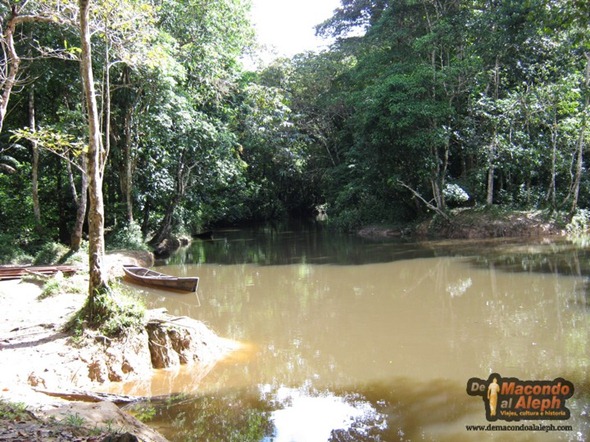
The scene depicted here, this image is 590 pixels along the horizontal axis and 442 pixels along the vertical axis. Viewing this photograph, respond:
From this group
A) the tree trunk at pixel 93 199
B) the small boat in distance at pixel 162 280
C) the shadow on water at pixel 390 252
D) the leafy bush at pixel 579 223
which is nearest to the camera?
the tree trunk at pixel 93 199

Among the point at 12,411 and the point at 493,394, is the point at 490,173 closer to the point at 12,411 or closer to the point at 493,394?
the point at 493,394

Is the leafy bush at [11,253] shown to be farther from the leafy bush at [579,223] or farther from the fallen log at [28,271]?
the leafy bush at [579,223]

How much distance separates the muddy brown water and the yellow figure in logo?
0.15 meters

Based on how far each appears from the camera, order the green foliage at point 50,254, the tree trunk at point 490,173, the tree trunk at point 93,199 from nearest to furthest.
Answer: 1. the tree trunk at point 93,199
2. the green foliage at point 50,254
3. the tree trunk at point 490,173

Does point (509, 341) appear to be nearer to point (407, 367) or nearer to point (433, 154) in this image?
point (407, 367)

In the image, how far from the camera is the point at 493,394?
5652 mm

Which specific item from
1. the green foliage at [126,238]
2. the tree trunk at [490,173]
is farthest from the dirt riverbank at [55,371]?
the tree trunk at [490,173]

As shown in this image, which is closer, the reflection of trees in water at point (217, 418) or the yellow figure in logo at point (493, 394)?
the reflection of trees in water at point (217, 418)

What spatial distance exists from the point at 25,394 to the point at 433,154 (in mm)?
18586

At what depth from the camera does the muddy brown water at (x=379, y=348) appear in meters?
5.28

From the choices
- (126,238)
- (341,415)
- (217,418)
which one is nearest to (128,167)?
(126,238)

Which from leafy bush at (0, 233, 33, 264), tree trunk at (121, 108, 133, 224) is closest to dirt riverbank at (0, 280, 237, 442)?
leafy bush at (0, 233, 33, 264)

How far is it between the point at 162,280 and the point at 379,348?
261 inches

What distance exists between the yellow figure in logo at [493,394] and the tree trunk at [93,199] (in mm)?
5124
